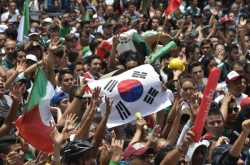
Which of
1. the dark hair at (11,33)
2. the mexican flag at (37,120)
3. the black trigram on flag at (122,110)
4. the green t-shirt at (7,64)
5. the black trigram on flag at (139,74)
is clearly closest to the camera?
the mexican flag at (37,120)

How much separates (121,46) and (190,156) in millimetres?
5916

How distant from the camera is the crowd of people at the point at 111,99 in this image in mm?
6184

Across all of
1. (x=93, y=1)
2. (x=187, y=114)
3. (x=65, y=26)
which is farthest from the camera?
(x=93, y=1)

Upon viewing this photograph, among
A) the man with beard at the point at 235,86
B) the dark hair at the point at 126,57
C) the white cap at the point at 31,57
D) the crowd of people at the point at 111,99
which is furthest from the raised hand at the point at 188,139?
the white cap at the point at 31,57

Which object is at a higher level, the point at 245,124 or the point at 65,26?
the point at 245,124

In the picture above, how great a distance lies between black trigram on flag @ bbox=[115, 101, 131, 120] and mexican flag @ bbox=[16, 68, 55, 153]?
3.66ft

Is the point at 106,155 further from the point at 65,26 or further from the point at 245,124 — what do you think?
the point at 65,26

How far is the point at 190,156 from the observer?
629 centimetres

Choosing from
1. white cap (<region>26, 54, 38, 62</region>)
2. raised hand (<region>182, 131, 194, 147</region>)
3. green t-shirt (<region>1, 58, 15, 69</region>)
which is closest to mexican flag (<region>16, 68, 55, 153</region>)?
raised hand (<region>182, 131, 194, 147</region>)

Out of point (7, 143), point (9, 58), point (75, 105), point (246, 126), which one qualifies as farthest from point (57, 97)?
point (246, 126)

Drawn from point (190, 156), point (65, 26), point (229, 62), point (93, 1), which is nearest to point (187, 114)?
point (190, 156)

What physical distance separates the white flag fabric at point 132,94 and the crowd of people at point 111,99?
0.49ft

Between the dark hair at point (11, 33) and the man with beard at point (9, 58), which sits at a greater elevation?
the man with beard at point (9, 58)

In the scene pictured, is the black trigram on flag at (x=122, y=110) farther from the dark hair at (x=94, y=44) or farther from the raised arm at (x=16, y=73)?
the dark hair at (x=94, y=44)
